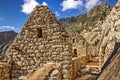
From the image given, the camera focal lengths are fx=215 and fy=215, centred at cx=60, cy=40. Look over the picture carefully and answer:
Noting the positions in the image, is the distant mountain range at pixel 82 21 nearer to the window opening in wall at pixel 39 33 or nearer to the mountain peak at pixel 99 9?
the mountain peak at pixel 99 9

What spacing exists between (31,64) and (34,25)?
1.79 meters

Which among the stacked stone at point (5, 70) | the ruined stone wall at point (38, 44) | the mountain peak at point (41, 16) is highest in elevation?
the mountain peak at point (41, 16)

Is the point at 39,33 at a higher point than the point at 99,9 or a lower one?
lower

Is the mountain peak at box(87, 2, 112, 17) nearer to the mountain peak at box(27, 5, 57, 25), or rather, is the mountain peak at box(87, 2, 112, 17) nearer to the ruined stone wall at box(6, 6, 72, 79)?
the mountain peak at box(27, 5, 57, 25)

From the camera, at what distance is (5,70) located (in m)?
9.63

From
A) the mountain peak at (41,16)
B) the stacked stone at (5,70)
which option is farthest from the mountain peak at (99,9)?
the stacked stone at (5,70)

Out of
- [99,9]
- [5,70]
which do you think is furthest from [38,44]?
[99,9]

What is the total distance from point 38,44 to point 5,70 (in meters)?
1.87

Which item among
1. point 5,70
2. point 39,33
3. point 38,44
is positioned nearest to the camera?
point 5,70

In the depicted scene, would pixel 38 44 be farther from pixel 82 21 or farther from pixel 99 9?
pixel 99 9

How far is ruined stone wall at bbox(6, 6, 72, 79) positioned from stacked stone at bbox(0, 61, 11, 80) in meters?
0.21

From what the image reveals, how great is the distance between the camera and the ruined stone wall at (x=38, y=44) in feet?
31.2

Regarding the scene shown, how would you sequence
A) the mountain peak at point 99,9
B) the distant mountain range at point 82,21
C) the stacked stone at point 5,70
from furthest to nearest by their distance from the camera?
the mountain peak at point 99,9, the distant mountain range at point 82,21, the stacked stone at point 5,70

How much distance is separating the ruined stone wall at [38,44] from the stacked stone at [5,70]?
0.69ft
